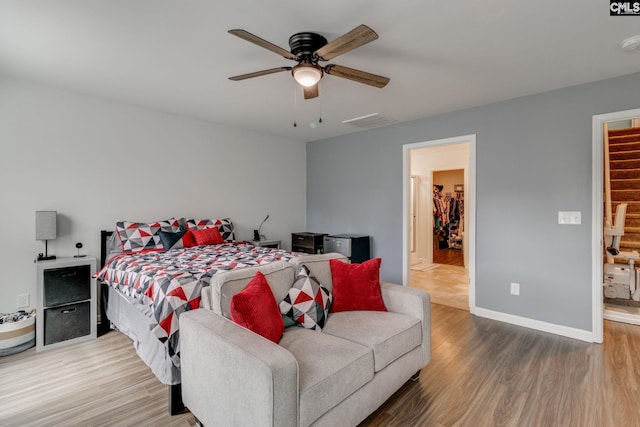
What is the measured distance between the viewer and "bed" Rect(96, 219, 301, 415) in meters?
1.96

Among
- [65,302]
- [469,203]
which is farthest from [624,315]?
[65,302]

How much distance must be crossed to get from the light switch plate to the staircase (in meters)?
2.09

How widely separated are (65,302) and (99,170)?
146 centimetres

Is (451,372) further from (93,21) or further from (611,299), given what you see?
(93,21)

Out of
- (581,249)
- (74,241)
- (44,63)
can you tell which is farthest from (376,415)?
(44,63)

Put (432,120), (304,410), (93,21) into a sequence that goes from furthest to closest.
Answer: (432,120)
(93,21)
(304,410)

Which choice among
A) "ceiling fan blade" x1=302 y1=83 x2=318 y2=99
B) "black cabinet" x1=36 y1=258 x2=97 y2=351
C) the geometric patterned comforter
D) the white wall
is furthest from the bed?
"ceiling fan blade" x1=302 y1=83 x2=318 y2=99

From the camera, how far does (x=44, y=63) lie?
2639 millimetres

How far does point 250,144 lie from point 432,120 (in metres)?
2.77

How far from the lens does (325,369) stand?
1.52m

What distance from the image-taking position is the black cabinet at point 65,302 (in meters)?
2.77

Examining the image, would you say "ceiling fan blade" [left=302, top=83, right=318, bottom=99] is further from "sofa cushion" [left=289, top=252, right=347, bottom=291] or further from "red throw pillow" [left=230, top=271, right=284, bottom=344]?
"red throw pillow" [left=230, top=271, right=284, bottom=344]

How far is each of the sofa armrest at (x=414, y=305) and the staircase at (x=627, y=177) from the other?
4.06m

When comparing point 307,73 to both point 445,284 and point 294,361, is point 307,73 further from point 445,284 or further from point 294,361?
point 445,284
